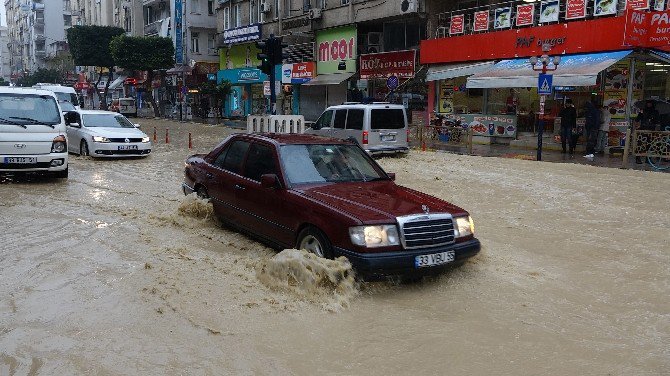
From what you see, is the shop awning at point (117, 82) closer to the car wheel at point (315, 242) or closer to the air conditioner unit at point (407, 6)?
the air conditioner unit at point (407, 6)

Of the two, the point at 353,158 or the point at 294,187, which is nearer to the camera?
the point at 294,187

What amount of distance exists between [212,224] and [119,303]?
304 centimetres

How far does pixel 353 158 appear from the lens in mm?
7160

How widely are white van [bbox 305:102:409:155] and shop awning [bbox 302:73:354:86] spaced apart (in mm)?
15323

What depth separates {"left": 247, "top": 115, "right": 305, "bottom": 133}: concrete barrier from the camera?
16797 mm

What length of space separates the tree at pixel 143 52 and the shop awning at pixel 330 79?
19363 mm

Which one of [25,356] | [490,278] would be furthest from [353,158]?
[25,356]

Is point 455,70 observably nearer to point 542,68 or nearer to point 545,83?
point 542,68

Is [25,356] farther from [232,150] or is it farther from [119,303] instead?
[232,150]

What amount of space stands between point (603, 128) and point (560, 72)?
2.42 meters

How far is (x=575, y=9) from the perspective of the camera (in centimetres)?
2000

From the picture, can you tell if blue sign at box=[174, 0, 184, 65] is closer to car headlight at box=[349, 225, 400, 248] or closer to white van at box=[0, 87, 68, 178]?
white van at box=[0, 87, 68, 178]

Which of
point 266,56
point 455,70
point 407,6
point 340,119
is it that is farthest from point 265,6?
point 340,119

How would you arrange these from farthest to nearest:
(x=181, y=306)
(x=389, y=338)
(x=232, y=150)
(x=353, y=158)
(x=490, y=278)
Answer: (x=232, y=150), (x=353, y=158), (x=490, y=278), (x=181, y=306), (x=389, y=338)
